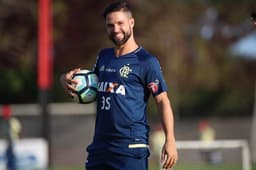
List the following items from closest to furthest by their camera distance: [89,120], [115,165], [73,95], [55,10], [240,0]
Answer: [115,165]
[73,95]
[89,120]
[240,0]
[55,10]

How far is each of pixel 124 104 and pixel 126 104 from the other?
0.05ft

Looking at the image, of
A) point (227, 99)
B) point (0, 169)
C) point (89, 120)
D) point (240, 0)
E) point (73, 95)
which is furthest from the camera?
point (227, 99)

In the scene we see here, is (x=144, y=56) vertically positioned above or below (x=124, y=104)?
above

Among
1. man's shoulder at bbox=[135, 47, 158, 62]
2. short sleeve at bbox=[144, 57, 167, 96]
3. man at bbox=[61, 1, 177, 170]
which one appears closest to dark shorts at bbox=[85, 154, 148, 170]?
man at bbox=[61, 1, 177, 170]

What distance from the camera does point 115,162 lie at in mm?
A: 6848

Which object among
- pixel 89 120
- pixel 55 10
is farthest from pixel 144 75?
pixel 55 10

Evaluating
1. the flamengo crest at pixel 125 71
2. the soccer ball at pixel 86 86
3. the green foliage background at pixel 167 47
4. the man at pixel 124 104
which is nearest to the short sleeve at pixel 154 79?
the man at pixel 124 104

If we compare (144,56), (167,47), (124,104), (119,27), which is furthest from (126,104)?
(167,47)

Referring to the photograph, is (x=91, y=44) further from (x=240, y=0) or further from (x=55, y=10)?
(x=240, y=0)

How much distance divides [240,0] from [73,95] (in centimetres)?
2746

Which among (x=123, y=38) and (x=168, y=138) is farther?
(x=123, y=38)

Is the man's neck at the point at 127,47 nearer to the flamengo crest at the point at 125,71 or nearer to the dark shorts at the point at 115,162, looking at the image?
the flamengo crest at the point at 125,71

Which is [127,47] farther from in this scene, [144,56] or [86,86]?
[86,86]

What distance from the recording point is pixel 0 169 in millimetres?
22266
